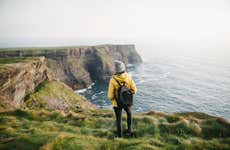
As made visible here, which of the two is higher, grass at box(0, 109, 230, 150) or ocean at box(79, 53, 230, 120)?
grass at box(0, 109, 230, 150)

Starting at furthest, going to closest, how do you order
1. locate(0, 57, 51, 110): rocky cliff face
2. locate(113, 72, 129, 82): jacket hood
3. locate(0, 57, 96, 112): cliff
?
locate(0, 57, 96, 112): cliff, locate(0, 57, 51, 110): rocky cliff face, locate(113, 72, 129, 82): jacket hood

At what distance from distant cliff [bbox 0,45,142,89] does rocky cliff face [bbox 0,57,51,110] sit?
38.2 m

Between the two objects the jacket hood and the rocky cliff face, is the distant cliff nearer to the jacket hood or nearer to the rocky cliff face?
the rocky cliff face

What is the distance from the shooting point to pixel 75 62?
97.2 m

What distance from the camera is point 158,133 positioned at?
8.44 meters

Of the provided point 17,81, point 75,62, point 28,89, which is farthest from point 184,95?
point 75,62

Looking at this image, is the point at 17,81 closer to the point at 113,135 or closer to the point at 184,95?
the point at 113,135

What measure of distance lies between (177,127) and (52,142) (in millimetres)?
5888

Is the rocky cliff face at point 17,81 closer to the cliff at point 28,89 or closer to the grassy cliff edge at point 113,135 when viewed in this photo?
the cliff at point 28,89

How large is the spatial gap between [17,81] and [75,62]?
216 ft

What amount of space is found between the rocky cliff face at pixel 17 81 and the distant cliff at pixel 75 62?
38.2 metres

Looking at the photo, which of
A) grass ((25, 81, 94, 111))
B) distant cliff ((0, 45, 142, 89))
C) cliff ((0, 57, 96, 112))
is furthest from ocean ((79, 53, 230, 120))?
distant cliff ((0, 45, 142, 89))

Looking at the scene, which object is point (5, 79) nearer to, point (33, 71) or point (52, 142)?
point (33, 71)

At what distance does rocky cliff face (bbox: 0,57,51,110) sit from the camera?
26239mm
